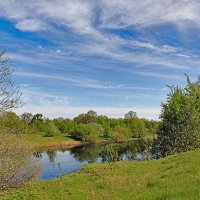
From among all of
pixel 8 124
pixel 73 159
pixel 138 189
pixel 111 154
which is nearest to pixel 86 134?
pixel 73 159

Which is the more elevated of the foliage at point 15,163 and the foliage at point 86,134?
the foliage at point 86,134

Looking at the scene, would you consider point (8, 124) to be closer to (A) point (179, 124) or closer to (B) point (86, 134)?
(A) point (179, 124)

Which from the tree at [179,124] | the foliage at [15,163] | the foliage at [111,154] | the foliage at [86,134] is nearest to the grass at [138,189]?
the foliage at [15,163]

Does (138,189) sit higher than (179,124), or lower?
lower

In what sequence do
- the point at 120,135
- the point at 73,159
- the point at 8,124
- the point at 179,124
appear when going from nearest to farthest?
the point at 8,124 < the point at 179,124 < the point at 73,159 < the point at 120,135

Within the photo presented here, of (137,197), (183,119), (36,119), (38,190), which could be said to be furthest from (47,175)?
(36,119)

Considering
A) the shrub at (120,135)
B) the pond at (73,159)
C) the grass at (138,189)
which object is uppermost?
the shrub at (120,135)

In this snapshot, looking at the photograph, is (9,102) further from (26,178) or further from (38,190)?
(26,178)

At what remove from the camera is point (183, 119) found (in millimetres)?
45156

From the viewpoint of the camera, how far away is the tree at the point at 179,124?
44.1 m

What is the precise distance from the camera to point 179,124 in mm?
45375

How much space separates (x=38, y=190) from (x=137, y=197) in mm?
10955

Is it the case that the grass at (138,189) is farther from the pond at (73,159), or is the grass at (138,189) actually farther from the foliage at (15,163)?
the pond at (73,159)

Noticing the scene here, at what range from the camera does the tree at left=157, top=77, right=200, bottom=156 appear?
44.1 m
